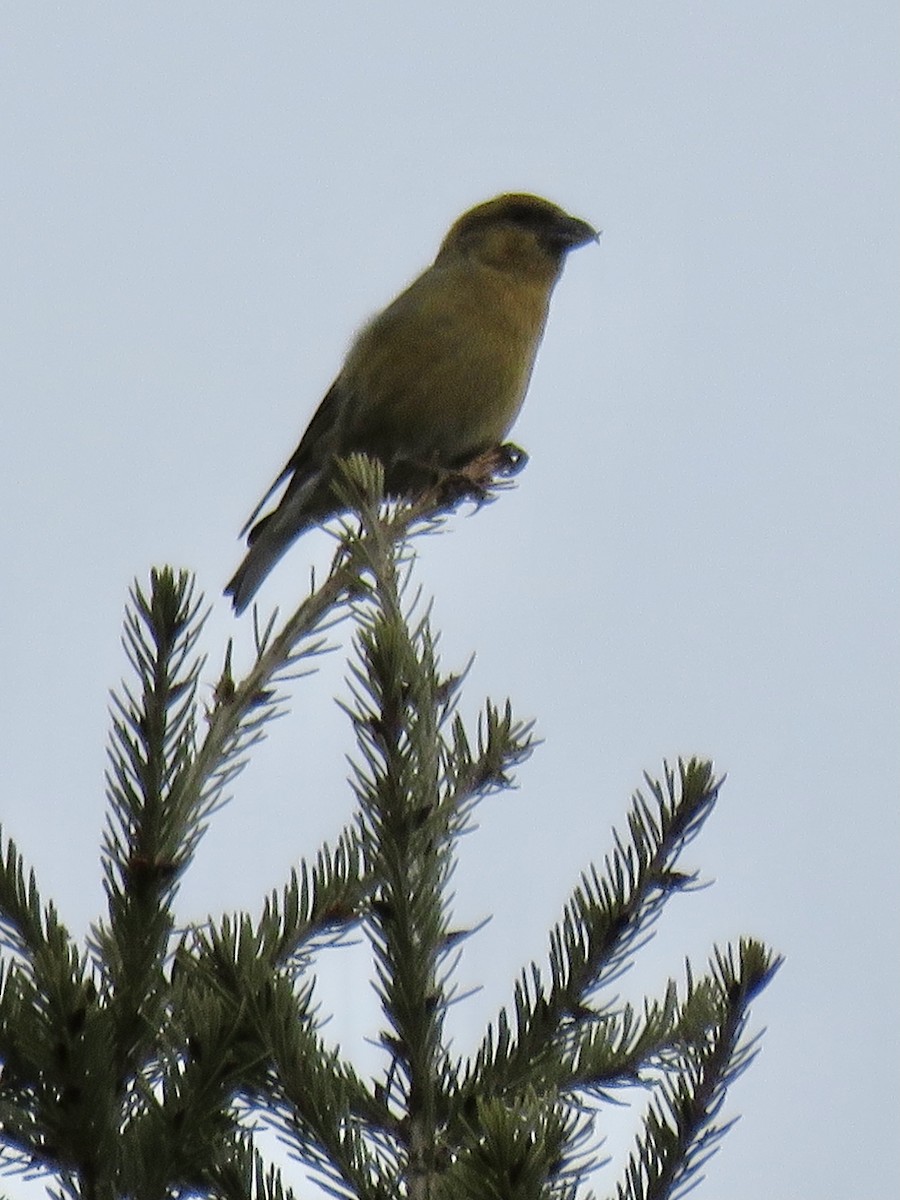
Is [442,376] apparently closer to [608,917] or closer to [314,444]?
[314,444]

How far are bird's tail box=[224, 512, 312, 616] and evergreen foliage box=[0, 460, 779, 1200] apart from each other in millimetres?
2964

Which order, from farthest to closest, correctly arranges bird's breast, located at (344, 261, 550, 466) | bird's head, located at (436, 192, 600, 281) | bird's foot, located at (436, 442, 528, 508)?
bird's head, located at (436, 192, 600, 281), bird's breast, located at (344, 261, 550, 466), bird's foot, located at (436, 442, 528, 508)

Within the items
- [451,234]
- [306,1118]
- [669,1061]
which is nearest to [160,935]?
[306,1118]

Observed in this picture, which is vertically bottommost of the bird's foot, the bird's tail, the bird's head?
the bird's foot

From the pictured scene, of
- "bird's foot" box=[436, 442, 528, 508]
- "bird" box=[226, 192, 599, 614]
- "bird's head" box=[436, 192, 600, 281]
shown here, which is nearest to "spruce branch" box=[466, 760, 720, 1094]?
"bird's foot" box=[436, 442, 528, 508]

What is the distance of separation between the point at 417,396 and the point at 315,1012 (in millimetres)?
3176

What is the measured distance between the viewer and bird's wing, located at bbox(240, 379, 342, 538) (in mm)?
4820

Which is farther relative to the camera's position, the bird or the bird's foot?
the bird

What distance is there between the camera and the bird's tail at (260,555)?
470 centimetres

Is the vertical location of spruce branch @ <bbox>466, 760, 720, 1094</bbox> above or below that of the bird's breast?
below

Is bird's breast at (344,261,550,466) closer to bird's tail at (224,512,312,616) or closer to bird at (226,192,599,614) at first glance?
bird at (226,192,599,614)

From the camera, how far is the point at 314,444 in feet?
16.0

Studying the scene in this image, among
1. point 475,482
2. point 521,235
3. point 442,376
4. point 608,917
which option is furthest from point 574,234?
point 608,917

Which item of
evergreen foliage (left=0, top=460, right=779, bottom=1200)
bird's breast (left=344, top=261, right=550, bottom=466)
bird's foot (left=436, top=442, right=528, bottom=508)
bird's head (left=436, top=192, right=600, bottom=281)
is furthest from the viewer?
bird's head (left=436, top=192, right=600, bottom=281)
